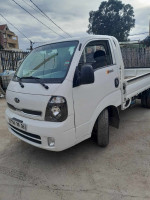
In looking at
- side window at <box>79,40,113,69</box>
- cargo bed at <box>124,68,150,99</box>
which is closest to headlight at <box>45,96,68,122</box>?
side window at <box>79,40,113,69</box>

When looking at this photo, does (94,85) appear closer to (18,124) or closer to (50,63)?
(50,63)

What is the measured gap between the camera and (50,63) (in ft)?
9.55

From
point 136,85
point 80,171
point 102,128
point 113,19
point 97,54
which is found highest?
point 113,19

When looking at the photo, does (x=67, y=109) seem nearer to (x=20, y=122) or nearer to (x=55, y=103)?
(x=55, y=103)

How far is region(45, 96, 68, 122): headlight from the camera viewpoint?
88.7 inches

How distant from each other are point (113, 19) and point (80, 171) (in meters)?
44.3

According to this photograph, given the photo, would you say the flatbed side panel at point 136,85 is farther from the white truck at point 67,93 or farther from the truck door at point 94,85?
the truck door at point 94,85

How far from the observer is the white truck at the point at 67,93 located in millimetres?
2301

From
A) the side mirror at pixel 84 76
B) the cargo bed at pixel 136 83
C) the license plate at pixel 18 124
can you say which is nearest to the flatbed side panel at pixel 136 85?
the cargo bed at pixel 136 83

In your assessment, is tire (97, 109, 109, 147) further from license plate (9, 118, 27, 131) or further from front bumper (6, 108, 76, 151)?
license plate (9, 118, 27, 131)

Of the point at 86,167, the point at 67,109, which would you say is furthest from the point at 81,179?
the point at 67,109

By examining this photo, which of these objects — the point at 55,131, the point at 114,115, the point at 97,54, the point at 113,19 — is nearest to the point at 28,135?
the point at 55,131

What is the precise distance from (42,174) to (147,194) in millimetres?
1495

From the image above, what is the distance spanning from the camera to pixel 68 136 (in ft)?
7.73
